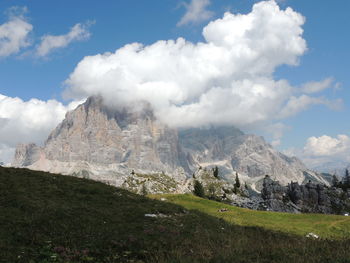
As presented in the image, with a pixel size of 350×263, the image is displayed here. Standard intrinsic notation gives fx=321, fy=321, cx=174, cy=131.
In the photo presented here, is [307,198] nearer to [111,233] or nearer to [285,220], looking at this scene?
[285,220]

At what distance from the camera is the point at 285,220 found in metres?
49.7

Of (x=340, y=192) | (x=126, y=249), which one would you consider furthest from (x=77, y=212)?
(x=340, y=192)

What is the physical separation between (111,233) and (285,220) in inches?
1371

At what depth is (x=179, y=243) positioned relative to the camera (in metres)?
22.1

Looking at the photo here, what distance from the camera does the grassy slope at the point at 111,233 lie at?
15234 millimetres

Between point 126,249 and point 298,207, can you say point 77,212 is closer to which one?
point 126,249

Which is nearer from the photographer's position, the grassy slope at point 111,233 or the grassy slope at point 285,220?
the grassy slope at point 111,233

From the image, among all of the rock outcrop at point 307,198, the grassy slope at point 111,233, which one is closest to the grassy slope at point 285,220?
the grassy slope at point 111,233

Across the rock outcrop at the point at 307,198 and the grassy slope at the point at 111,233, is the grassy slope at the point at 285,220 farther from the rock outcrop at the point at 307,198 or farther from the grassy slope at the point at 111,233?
the rock outcrop at the point at 307,198

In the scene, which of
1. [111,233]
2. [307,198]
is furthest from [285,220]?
[307,198]

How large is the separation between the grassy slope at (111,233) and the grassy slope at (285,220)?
9733mm

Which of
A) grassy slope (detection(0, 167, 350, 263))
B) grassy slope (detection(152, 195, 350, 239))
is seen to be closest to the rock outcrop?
grassy slope (detection(152, 195, 350, 239))

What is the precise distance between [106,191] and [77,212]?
33.6ft

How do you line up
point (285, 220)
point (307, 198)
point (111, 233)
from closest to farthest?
point (111, 233), point (285, 220), point (307, 198)
